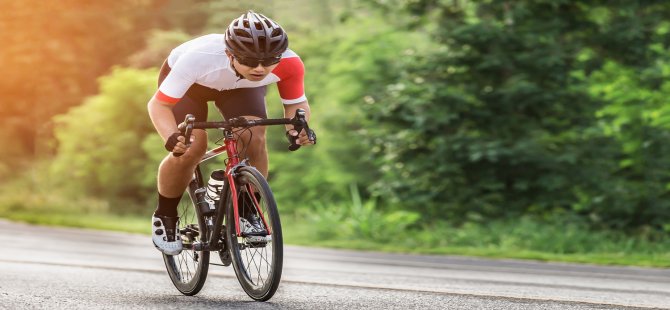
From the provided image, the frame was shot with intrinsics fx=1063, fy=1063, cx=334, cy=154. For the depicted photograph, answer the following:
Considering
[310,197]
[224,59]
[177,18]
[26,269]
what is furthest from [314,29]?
[224,59]

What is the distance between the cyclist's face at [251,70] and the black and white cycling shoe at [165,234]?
141cm

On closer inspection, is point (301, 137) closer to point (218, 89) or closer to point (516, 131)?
point (218, 89)

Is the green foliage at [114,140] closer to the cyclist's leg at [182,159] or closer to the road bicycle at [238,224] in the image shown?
the cyclist's leg at [182,159]

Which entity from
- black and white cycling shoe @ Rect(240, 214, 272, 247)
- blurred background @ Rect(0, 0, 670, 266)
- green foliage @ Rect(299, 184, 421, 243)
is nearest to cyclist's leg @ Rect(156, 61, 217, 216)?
black and white cycling shoe @ Rect(240, 214, 272, 247)

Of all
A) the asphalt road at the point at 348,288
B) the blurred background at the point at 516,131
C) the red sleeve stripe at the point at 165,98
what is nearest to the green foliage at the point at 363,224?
the blurred background at the point at 516,131

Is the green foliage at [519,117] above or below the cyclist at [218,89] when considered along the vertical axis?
above

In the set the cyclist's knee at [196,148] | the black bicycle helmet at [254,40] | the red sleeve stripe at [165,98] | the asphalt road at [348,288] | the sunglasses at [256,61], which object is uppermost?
the black bicycle helmet at [254,40]

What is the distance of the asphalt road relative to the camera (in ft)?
20.1

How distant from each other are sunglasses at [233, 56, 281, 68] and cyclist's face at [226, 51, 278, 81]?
0.07 ft

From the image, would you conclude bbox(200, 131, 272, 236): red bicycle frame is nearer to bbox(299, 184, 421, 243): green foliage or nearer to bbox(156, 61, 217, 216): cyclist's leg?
bbox(156, 61, 217, 216): cyclist's leg

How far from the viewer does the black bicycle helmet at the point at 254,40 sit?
5.80 m

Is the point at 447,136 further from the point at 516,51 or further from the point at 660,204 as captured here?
the point at 660,204

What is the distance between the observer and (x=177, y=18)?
5062 centimetres

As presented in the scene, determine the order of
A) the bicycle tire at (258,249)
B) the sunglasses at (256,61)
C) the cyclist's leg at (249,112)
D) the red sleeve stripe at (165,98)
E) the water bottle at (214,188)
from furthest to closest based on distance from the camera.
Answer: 1. the water bottle at (214,188)
2. the cyclist's leg at (249,112)
3. the red sleeve stripe at (165,98)
4. the sunglasses at (256,61)
5. the bicycle tire at (258,249)
